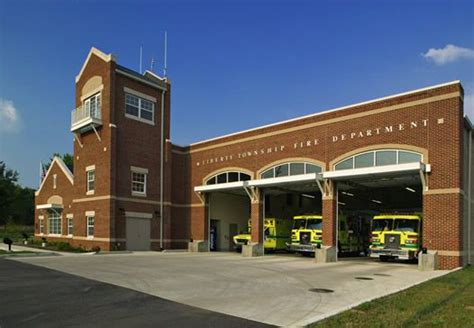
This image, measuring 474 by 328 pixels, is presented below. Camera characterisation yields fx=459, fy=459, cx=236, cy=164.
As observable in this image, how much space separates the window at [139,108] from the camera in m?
34.0

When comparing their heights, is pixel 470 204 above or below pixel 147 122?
below

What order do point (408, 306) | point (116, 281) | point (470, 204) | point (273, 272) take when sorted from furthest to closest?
1. point (470, 204)
2. point (273, 272)
3. point (116, 281)
4. point (408, 306)

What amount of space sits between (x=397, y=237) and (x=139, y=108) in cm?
2058

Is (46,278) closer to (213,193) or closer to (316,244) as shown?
(316,244)

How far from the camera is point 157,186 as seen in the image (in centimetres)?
3541

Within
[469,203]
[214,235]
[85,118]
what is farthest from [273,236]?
[85,118]

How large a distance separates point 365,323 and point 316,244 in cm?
2095

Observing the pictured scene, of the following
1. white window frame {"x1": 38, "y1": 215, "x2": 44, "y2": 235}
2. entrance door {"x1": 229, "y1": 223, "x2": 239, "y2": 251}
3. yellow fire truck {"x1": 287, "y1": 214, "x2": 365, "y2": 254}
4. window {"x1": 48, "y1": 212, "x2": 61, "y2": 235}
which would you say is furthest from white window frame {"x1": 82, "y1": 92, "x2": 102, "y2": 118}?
yellow fire truck {"x1": 287, "y1": 214, "x2": 365, "y2": 254}

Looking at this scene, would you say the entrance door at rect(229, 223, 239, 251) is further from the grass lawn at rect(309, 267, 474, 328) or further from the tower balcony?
the grass lawn at rect(309, 267, 474, 328)

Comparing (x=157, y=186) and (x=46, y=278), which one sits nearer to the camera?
(x=46, y=278)

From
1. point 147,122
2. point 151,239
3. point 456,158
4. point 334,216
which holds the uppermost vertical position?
point 147,122

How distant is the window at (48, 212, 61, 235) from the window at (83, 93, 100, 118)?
10.6m

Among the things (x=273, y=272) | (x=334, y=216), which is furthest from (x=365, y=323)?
(x=334, y=216)

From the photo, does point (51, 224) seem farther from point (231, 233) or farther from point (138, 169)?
point (231, 233)
